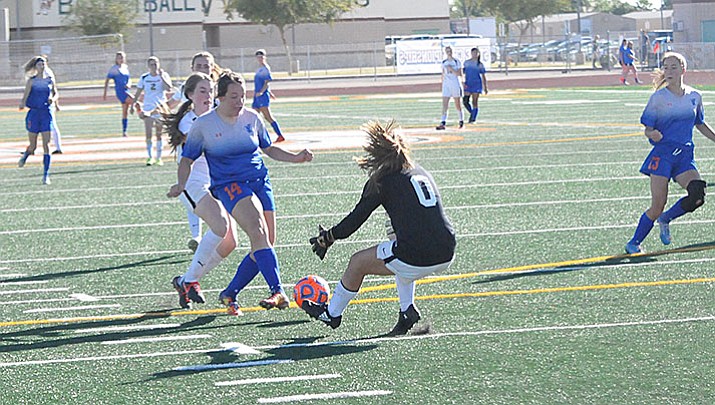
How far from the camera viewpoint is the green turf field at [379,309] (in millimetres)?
7219

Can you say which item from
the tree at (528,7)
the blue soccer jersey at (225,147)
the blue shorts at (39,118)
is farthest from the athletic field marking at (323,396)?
the tree at (528,7)

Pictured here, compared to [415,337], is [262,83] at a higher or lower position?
higher

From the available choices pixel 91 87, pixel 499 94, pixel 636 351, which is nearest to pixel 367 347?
pixel 636 351

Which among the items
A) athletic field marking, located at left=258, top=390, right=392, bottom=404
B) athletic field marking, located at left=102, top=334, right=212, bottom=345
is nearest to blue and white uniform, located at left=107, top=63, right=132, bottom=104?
athletic field marking, located at left=102, top=334, right=212, bottom=345

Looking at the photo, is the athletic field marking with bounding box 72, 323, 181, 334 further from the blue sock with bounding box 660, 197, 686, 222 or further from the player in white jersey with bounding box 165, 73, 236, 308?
the blue sock with bounding box 660, 197, 686, 222

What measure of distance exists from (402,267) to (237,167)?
69.9 inches

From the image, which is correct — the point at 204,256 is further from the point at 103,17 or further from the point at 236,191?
the point at 103,17

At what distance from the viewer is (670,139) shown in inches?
462

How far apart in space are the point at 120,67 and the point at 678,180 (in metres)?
22.1

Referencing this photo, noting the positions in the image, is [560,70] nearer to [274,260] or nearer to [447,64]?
[447,64]

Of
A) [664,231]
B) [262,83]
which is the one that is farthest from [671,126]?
[262,83]

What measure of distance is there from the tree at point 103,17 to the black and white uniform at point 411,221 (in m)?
70.9

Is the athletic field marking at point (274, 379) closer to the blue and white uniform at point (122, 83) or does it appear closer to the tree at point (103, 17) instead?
the blue and white uniform at point (122, 83)

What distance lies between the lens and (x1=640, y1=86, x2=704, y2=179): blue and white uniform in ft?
38.4
